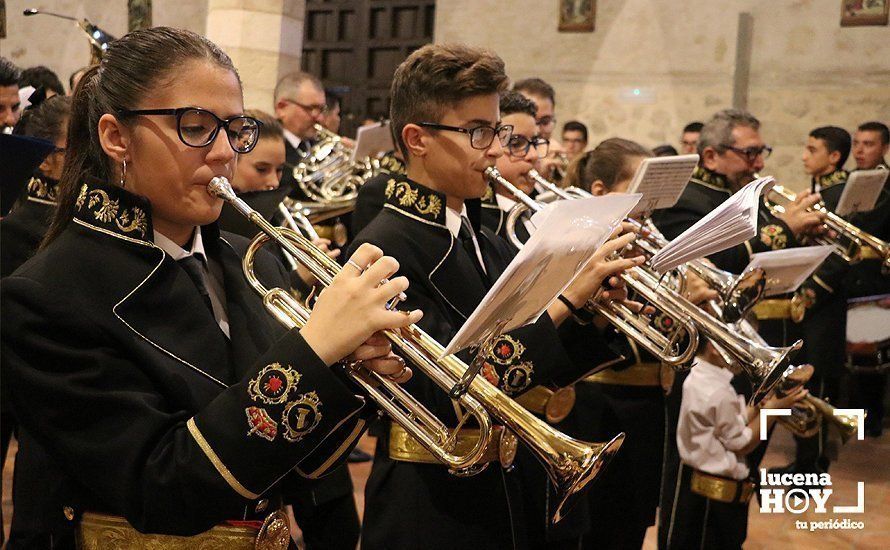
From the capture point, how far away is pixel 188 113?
5.98ft

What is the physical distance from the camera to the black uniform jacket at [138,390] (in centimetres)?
165

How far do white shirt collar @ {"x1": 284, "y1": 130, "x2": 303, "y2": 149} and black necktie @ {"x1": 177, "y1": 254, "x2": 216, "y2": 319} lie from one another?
4.73 meters

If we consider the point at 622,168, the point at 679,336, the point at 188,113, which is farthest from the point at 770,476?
the point at 188,113

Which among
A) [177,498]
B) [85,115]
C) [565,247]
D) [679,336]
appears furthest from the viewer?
[679,336]

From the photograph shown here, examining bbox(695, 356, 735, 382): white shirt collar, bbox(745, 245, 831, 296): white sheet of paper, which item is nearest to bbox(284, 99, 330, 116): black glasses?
bbox(695, 356, 735, 382): white shirt collar

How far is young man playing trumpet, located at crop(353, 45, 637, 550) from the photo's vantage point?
8.49 ft

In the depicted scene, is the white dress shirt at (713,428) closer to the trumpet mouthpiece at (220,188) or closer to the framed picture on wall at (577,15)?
the trumpet mouthpiece at (220,188)

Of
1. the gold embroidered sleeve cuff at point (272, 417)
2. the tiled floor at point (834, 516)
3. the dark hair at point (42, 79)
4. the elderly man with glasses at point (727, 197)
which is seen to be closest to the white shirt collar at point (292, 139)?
the dark hair at point (42, 79)

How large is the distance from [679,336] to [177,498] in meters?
1.95

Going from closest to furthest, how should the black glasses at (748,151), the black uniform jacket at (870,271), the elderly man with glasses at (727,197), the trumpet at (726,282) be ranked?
the trumpet at (726,282), the elderly man with glasses at (727,197), the black glasses at (748,151), the black uniform jacket at (870,271)

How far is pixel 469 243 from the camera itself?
291 centimetres

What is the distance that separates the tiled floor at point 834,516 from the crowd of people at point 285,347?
1.02 meters

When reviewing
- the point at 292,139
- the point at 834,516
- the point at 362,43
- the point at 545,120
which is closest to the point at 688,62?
the point at 362,43

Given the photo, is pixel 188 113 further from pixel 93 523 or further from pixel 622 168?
pixel 622 168
